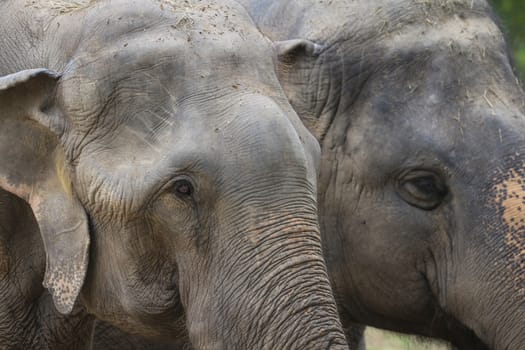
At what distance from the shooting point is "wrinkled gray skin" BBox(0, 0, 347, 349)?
3.90m

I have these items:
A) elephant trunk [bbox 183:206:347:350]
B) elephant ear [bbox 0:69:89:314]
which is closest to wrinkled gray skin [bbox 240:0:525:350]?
elephant ear [bbox 0:69:89:314]

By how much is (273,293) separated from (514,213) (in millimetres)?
1427

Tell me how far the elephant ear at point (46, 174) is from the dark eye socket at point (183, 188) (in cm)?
33

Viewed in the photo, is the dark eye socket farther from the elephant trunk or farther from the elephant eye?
the elephant eye

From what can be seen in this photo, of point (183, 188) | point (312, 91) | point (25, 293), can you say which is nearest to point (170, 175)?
point (183, 188)

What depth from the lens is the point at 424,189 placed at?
5.21 metres

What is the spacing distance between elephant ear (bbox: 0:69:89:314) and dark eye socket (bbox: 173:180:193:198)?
332 mm

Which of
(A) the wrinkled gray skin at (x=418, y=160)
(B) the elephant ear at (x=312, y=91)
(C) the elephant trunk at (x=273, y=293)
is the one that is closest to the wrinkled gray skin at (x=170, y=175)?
(C) the elephant trunk at (x=273, y=293)

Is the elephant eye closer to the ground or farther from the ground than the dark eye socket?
closer to the ground

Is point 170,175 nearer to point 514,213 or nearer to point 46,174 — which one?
point 46,174

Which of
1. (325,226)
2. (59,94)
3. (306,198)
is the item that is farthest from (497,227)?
(59,94)

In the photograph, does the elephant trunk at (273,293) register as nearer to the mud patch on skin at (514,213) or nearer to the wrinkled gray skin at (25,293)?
the wrinkled gray skin at (25,293)

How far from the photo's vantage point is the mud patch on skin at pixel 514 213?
4980 millimetres

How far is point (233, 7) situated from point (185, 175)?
2.13 feet
